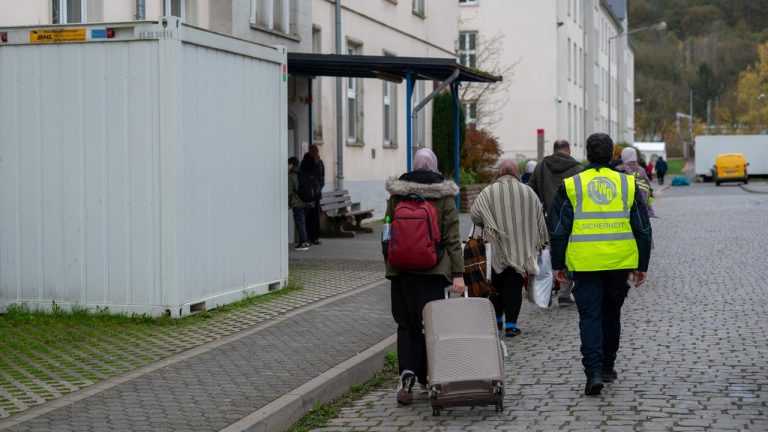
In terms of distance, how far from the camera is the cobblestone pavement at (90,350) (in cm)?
745

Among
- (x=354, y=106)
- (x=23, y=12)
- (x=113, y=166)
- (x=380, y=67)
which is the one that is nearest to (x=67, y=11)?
(x=23, y=12)

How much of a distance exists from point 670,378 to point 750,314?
3.64 metres

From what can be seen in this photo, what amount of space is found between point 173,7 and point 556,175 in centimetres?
720

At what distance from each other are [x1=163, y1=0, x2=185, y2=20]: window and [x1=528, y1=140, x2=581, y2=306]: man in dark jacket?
6.75 meters

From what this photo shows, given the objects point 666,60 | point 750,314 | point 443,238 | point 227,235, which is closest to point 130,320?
point 227,235

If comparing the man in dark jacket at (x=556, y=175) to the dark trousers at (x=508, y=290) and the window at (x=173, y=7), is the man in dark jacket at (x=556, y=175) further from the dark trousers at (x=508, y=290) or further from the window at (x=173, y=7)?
the window at (x=173, y=7)

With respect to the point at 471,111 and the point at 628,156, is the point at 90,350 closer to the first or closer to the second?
the point at 628,156

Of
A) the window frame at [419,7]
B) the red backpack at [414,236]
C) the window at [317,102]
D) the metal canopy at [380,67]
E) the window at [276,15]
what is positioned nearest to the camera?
the red backpack at [414,236]

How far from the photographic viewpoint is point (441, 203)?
7.45 m

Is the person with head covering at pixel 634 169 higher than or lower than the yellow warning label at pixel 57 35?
lower

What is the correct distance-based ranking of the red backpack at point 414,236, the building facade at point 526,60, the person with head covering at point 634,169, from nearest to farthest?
the red backpack at point 414,236
the person with head covering at point 634,169
the building facade at point 526,60

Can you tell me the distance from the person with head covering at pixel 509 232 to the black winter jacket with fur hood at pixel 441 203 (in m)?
2.63

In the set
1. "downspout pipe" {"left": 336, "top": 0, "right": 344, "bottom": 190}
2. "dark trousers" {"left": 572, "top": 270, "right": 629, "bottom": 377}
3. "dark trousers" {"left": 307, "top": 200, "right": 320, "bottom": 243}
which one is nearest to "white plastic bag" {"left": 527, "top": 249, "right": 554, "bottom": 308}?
"dark trousers" {"left": 572, "top": 270, "right": 629, "bottom": 377}

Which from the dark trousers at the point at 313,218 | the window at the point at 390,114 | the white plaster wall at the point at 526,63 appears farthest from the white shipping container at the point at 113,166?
the white plaster wall at the point at 526,63
